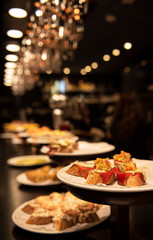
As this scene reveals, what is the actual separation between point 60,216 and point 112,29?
5.21 meters

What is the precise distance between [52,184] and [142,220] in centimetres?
85

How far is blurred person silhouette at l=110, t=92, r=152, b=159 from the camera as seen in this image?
2.74m

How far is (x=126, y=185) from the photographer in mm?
876

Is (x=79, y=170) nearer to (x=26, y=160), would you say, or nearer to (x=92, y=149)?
(x=92, y=149)

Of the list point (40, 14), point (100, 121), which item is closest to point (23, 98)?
point (100, 121)

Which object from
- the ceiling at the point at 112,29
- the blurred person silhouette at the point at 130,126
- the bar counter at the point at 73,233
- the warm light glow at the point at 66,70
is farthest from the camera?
the warm light glow at the point at 66,70

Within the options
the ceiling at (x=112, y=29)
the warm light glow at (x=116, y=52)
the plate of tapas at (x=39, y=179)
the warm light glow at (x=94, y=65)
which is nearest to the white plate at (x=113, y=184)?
the plate of tapas at (x=39, y=179)

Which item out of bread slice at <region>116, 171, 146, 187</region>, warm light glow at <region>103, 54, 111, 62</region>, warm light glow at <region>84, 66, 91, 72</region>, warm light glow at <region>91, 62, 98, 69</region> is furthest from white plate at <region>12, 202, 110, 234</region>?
warm light glow at <region>84, 66, 91, 72</region>

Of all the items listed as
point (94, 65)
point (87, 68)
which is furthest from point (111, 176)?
point (87, 68)

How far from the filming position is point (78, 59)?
29.5 feet

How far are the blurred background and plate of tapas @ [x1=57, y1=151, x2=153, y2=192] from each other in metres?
1.36

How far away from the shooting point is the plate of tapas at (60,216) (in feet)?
3.92

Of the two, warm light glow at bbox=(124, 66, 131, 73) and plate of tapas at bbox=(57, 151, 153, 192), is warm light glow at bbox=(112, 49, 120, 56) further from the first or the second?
plate of tapas at bbox=(57, 151, 153, 192)

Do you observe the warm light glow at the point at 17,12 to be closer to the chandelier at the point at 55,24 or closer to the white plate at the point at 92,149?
the chandelier at the point at 55,24
